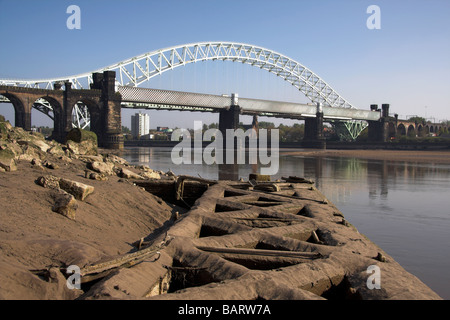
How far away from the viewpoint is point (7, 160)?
22.3 feet

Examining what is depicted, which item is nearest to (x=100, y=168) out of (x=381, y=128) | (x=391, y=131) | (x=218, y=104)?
(x=218, y=104)

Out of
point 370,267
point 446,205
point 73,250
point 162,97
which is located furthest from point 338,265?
point 162,97

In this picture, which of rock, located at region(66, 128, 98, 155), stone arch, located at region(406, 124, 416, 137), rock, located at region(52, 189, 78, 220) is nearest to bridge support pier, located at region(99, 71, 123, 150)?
rock, located at region(66, 128, 98, 155)

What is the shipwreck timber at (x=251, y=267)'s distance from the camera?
114 inches

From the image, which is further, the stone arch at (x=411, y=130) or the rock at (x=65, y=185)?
the stone arch at (x=411, y=130)

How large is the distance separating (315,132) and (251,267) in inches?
3731

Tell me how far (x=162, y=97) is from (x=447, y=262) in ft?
204

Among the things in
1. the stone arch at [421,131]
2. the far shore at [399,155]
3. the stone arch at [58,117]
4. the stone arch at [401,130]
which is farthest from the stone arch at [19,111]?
the stone arch at [421,131]

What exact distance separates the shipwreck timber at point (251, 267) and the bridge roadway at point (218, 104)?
195 ft

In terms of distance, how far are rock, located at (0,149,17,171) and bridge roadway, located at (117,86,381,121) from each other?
185ft

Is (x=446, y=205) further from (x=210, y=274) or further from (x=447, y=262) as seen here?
(x=210, y=274)

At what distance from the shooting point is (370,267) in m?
3.69

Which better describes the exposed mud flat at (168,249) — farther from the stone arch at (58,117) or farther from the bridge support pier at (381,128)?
the bridge support pier at (381,128)
